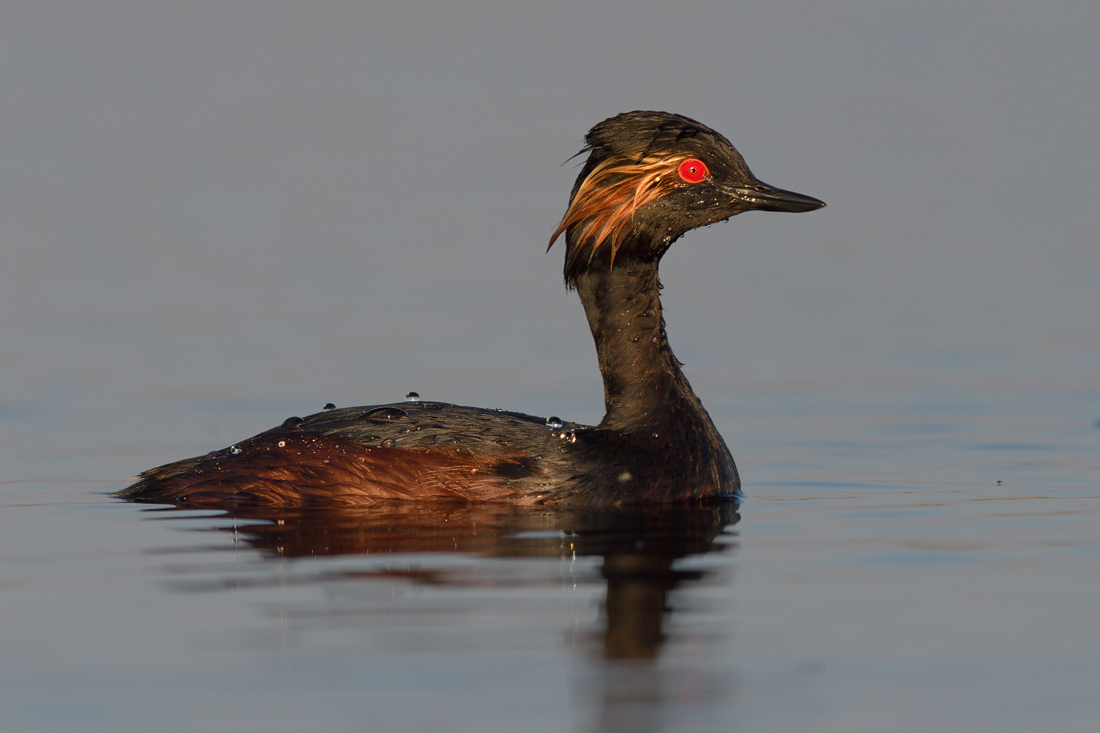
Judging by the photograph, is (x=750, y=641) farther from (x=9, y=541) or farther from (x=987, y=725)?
(x=9, y=541)

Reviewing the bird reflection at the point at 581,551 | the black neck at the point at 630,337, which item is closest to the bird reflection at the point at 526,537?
the bird reflection at the point at 581,551

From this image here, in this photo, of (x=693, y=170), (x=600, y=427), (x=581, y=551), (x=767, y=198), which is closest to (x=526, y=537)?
(x=581, y=551)

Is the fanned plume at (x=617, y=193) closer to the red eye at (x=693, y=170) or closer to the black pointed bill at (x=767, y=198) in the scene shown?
the red eye at (x=693, y=170)

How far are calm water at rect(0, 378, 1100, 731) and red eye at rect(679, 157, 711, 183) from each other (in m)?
2.36

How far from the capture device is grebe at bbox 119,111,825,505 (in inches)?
431

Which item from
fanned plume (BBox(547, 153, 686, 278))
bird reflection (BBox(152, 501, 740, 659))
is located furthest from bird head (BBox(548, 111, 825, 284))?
bird reflection (BBox(152, 501, 740, 659))

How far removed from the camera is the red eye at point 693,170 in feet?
38.0

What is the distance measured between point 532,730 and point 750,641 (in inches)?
61.5

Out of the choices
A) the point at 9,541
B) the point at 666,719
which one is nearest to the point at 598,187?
the point at 9,541

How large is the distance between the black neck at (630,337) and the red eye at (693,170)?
2.35 ft

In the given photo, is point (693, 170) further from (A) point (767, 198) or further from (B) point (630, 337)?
(B) point (630, 337)

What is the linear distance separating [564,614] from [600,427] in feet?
13.4

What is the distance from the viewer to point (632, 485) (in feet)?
35.9

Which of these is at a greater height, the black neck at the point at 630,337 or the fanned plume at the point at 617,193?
the fanned plume at the point at 617,193
